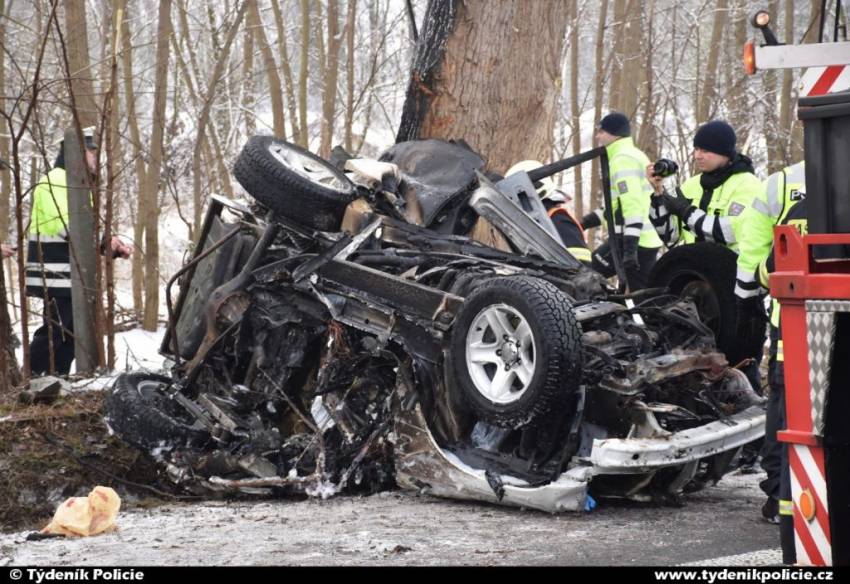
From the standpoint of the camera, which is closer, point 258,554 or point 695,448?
point 258,554

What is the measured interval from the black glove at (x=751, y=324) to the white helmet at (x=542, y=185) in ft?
5.53

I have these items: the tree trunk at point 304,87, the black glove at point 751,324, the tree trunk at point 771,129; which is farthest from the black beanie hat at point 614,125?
the tree trunk at point 771,129

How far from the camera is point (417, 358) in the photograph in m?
5.98

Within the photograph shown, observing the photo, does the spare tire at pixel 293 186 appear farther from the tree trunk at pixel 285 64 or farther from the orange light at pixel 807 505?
the tree trunk at pixel 285 64

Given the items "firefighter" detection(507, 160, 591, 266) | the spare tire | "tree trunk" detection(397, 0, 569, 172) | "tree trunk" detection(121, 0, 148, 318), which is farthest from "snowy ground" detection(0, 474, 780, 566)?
"tree trunk" detection(121, 0, 148, 318)

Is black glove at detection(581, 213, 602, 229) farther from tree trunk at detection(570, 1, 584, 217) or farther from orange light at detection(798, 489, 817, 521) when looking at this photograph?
orange light at detection(798, 489, 817, 521)

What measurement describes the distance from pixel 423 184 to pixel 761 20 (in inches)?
118

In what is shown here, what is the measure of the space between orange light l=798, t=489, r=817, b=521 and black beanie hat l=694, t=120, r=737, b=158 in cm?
431

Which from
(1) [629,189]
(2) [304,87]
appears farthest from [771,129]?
(1) [629,189]

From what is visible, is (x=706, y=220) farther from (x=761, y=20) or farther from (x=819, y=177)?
(x=819, y=177)

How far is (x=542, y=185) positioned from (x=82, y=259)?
3.66 m

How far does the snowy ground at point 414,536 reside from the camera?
15.1 feet

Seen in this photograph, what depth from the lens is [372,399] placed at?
6.29 m

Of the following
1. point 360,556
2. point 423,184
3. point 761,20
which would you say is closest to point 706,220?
point 423,184
